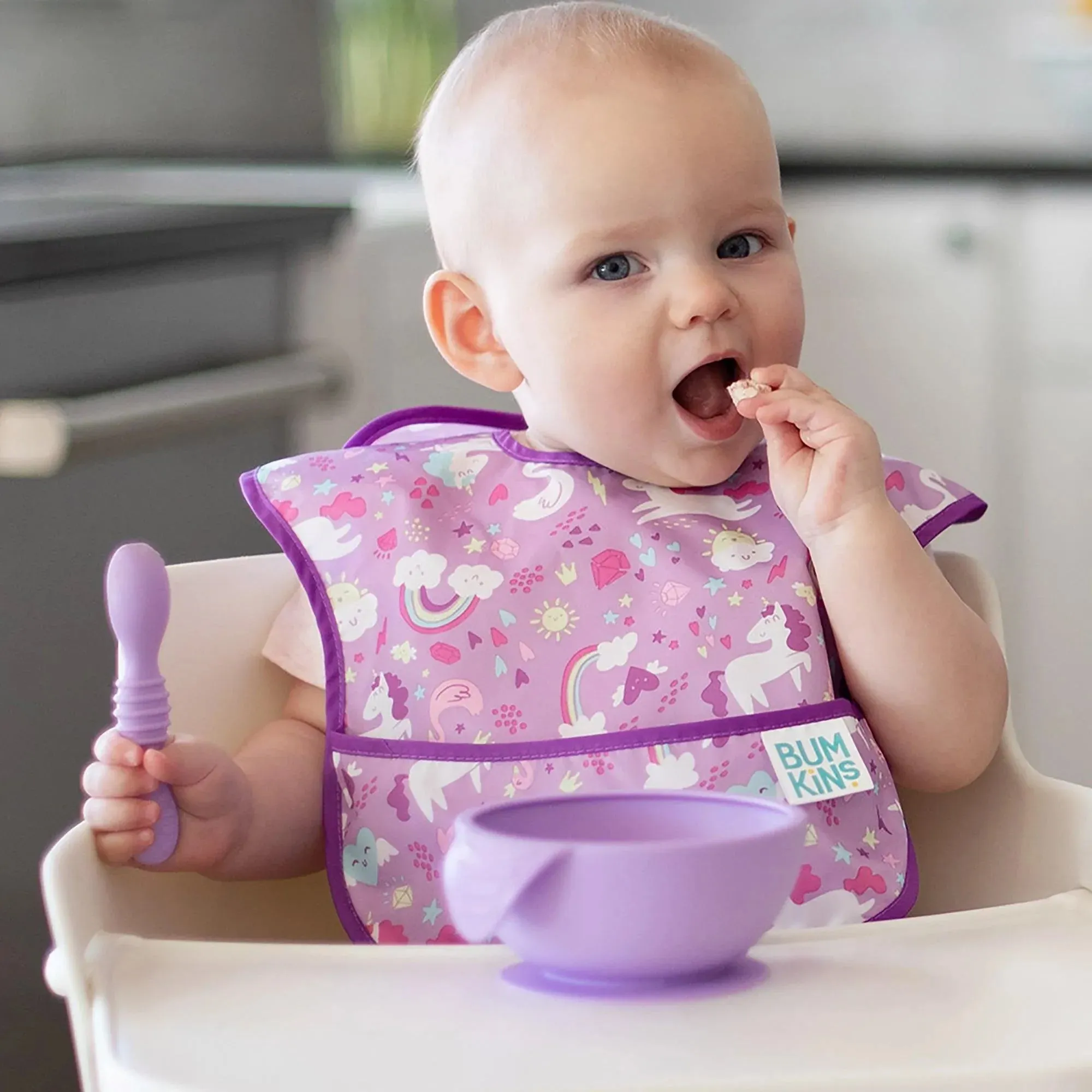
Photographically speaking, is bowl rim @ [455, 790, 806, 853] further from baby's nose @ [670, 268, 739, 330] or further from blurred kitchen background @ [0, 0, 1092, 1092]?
blurred kitchen background @ [0, 0, 1092, 1092]

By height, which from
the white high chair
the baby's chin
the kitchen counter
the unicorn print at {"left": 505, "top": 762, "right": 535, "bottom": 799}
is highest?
the kitchen counter

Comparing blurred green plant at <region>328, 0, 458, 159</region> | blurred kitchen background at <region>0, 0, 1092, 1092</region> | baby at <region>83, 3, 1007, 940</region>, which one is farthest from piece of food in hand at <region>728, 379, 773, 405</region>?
blurred green plant at <region>328, 0, 458, 159</region>

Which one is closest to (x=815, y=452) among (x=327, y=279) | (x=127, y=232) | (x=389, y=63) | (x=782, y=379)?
(x=782, y=379)

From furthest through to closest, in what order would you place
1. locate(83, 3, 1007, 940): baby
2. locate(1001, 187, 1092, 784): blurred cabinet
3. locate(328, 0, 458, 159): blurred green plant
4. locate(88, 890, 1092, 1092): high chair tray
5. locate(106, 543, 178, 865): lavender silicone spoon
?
locate(328, 0, 458, 159): blurred green plant
locate(1001, 187, 1092, 784): blurred cabinet
locate(83, 3, 1007, 940): baby
locate(106, 543, 178, 865): lavender silicone spoon
locate(88, 890, 1092, 1092): high chair tray

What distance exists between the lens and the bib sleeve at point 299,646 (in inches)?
40.1

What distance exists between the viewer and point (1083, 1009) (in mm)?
669

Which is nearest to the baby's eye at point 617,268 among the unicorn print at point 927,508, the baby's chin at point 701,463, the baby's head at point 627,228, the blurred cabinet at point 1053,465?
the baby's head at point 627,228

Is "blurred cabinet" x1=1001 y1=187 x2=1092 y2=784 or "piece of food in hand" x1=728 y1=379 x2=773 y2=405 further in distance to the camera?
"blurred cabinet" x1=1001 y1=187 x2=1092 y2=784

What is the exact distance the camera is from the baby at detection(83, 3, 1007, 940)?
3.04ft

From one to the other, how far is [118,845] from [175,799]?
0.04 m

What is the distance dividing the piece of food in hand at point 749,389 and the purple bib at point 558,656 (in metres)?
0.12

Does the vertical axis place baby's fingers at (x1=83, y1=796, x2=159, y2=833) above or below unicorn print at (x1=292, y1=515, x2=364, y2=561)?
below

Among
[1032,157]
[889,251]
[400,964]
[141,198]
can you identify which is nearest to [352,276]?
[141,198]

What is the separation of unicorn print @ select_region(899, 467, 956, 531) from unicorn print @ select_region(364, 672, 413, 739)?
0.30 m
